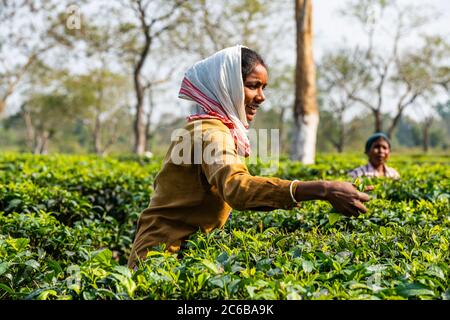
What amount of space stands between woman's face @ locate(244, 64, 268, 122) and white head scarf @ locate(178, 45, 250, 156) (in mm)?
54

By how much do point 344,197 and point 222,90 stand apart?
70 cm

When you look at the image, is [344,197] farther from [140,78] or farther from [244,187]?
[140,78]

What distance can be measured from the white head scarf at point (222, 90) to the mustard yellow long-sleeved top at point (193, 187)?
0.31 ft

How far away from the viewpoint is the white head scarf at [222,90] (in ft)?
7.02

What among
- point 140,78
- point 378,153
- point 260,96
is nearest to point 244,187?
point 260,96

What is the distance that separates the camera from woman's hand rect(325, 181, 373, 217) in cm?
174

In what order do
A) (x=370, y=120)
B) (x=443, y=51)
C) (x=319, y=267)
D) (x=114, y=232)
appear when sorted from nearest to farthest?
(x=319, y=267)
(x=114, y=232)
(x=443, y=51)
(x=370, y=120)

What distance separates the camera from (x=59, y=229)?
304 centimetres

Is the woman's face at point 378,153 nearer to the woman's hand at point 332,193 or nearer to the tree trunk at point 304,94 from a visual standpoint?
the tree trunk at point 304,94

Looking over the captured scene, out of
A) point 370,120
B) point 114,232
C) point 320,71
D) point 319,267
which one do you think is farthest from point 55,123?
point 319,267
